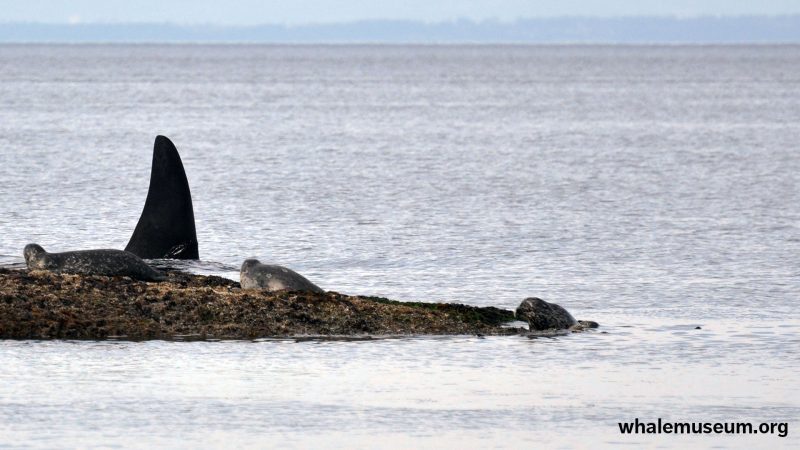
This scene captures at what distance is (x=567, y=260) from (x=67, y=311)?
11.6m

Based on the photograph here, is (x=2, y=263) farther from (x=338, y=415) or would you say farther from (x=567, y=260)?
(x=338, y=415)

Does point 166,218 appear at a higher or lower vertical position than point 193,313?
higher

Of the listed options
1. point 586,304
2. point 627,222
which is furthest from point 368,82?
point 586,304

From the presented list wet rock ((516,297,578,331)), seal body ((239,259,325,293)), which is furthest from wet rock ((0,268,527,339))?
seal body ((239,259,325,293))

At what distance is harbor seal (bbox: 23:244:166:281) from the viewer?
842 inches

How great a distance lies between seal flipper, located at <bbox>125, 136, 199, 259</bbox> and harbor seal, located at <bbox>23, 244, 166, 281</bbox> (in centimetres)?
418

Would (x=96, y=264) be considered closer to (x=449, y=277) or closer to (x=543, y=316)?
(x=543, y=316)

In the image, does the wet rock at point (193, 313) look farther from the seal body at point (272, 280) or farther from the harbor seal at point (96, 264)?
the harbor seal at point (96, 264)

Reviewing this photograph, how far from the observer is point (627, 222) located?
3638cm

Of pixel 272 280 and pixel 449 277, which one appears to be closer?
pixel 272 280

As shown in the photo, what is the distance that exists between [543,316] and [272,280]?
11.5 ft

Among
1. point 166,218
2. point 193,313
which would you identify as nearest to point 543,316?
point 193,313

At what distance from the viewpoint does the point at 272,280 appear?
68.2 ft

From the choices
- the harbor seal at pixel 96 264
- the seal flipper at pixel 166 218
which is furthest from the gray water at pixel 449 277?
the harbor seal at pixel 96 264
